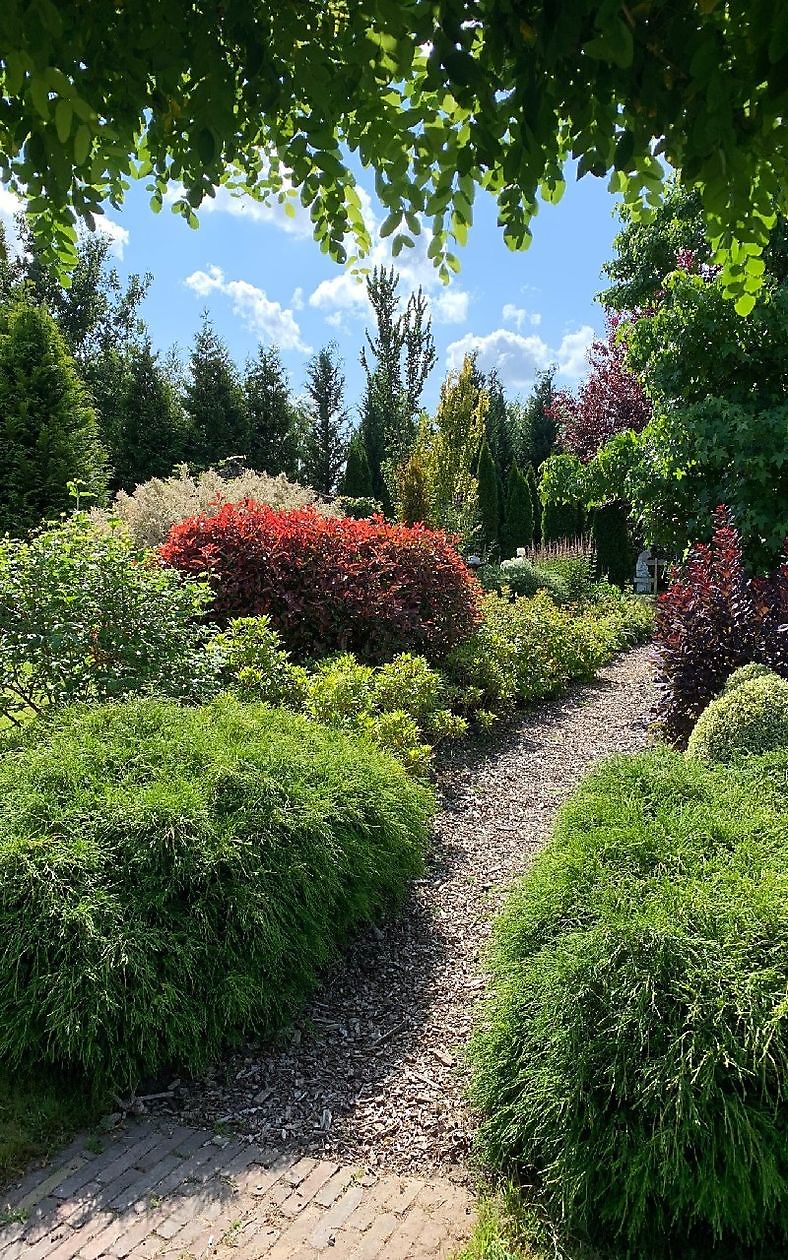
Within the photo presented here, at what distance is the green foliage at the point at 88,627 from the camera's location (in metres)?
4.11

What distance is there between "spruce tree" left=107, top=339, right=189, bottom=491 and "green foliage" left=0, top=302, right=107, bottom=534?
727cm

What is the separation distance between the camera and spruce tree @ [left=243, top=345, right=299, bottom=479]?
22.6 m

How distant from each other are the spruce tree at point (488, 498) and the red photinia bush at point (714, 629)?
16763mm

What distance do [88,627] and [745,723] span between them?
3388 millimetres

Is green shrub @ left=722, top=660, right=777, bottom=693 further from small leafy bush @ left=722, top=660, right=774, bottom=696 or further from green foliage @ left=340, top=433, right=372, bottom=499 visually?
green foliage @ left=340, top=433, right=372, bottom=499

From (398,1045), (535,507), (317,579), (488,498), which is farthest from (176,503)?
(535,507)

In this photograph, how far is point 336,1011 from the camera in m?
2.97

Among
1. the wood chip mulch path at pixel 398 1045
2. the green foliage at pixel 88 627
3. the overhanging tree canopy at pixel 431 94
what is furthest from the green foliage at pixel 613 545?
the overhanging tree canopy at pixel 431 94

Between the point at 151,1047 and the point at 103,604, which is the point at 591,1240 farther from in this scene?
the point at 103,604

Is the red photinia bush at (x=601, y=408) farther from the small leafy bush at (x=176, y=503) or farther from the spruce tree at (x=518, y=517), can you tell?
the small leafy bush at (x=176, y=503)

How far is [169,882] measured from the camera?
8.76ft

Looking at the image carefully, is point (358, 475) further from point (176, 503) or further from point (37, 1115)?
point (37, 1115)

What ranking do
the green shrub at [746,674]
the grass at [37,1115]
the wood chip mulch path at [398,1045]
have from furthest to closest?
the green shrub at [746,674]
the wood chip mulch path at [398,1045]
the grass at [37,1115]

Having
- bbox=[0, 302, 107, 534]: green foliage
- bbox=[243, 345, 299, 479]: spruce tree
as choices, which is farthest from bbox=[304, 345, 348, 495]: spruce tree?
bbox=[0, 302, 107, 534]: green foliage
